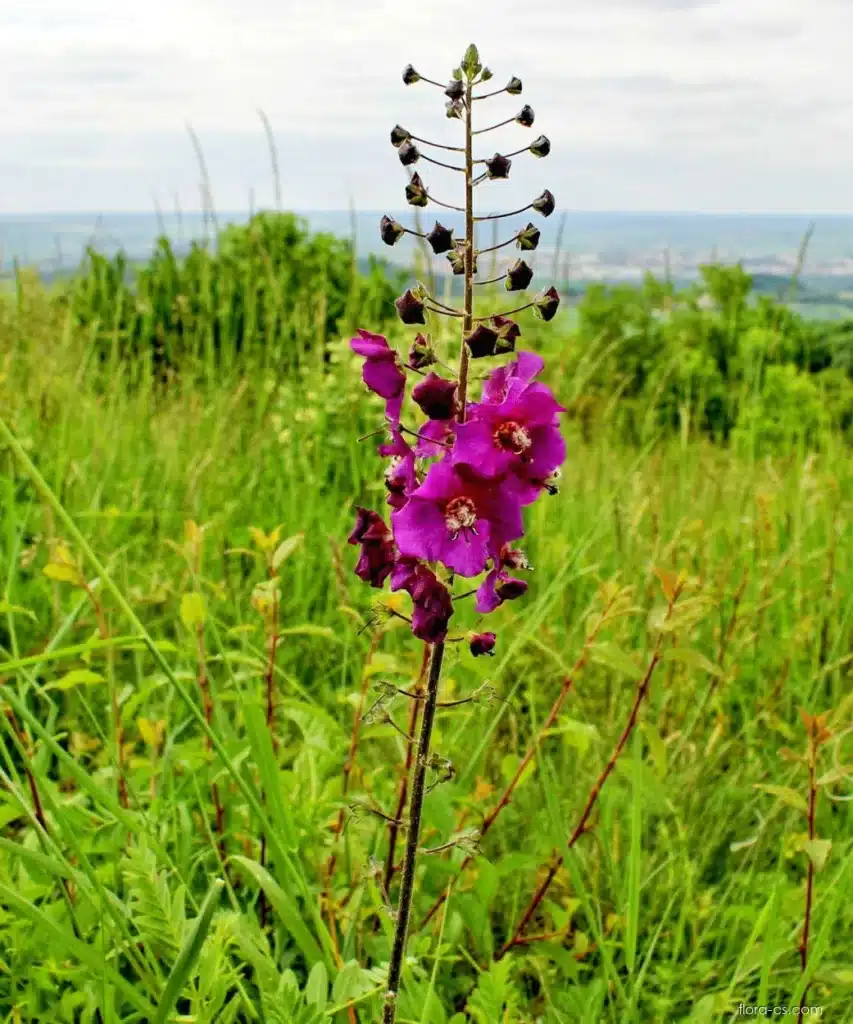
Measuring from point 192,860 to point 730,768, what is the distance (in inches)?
59.6

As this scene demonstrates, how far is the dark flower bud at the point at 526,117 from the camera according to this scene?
1.40m

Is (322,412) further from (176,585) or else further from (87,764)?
(87,764)

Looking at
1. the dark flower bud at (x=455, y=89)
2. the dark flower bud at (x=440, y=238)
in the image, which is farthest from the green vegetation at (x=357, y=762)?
the dark flower bud at (x=455, y=89)

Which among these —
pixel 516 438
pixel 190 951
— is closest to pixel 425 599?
pixel 516 438

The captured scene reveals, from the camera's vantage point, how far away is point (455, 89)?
134 centimetres

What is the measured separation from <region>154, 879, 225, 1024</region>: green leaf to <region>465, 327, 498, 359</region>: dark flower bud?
708mm

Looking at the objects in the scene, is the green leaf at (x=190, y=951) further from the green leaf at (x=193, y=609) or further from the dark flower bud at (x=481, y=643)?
the green leaf at (x=193, y=609)

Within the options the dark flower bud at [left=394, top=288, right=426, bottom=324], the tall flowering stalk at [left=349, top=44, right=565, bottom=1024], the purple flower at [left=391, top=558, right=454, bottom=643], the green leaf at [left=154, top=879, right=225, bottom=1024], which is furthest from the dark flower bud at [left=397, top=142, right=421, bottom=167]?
the green leaf at [left=154, top=879, right=225, bottom=1024]

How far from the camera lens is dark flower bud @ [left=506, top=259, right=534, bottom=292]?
4.55ft

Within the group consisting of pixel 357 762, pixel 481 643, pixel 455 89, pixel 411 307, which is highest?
pixel 455 89

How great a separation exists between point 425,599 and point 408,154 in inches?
23.1

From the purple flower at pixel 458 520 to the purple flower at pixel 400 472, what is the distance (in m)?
0.05

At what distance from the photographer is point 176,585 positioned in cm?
326

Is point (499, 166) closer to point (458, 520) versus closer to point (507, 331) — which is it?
point (507, 331)
